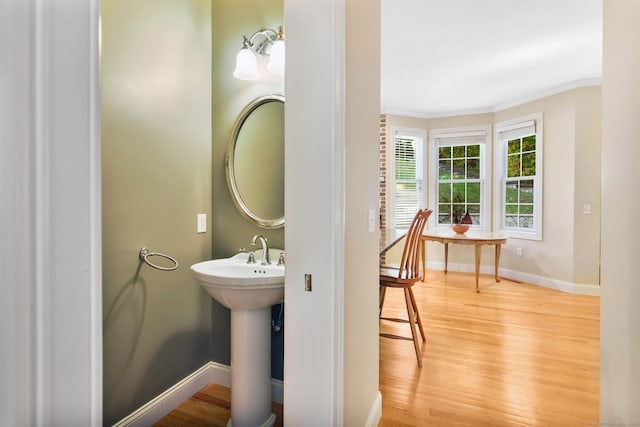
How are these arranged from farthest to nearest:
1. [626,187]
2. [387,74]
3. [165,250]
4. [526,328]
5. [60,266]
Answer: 1. [387,74]
2. [526,328]
3. [165,250]
4. [626,187]
5. [60,266]

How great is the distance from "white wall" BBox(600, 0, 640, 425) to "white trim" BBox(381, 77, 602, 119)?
3575 mm

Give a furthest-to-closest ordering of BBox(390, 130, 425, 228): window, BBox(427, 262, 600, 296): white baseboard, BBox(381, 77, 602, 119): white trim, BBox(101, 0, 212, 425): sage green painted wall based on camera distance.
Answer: BBox(390, 130, 425, 228): window
BBox(427, 262, 600, 296): white baseboard
BBox(381, 77, 602, 119): white trim
BBox(101, 0, 212, 425): sage green painted wall

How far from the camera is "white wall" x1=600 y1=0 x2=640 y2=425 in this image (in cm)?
107

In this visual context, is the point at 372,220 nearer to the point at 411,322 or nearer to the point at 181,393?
the point at 411,322

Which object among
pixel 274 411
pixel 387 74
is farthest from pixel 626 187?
pixel 387 74

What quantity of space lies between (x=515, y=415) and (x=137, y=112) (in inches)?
104

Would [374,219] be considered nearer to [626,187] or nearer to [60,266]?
[626,187]

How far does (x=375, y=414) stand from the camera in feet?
5.81

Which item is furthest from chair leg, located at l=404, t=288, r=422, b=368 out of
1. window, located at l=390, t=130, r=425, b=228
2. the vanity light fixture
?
window, located at l=390, t=130, r=425, b=228

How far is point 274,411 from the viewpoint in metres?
1.89

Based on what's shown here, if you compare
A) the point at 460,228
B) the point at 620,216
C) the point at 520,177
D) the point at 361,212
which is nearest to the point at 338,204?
the point at 361,212

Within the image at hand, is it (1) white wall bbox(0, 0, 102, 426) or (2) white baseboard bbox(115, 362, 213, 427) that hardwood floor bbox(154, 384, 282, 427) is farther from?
(1) white wall bbox(0, 0, 102, 426)

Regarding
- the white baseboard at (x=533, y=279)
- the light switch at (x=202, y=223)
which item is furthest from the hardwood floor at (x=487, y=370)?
the light switch at (x=202, y=223)

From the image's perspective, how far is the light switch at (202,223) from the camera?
6.85 ft
